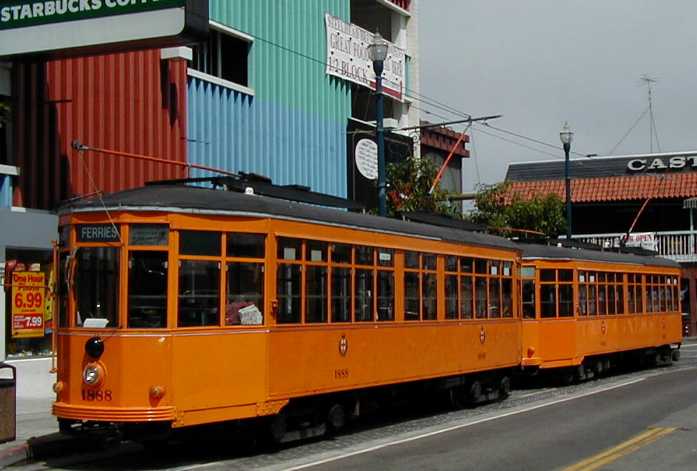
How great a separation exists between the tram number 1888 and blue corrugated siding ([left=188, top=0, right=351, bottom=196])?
10.5m

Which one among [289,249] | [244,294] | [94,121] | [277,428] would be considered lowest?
[277,428]

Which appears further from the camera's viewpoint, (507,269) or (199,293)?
(507,269)

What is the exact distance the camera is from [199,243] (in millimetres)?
12172

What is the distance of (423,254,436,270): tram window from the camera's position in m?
16.5

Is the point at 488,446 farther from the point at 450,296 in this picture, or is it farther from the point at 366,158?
the point at 366,158

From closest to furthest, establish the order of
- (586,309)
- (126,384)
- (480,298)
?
(126,384) < (480,298) < (586,309)

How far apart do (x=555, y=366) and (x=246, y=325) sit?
11881 mm

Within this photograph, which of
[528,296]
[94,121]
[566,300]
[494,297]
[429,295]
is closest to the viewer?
[429,295]

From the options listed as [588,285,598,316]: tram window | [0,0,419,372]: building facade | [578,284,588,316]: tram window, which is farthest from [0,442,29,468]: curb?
[588,285,598,316]: tram window

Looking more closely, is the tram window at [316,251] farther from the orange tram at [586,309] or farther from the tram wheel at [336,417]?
the orange tram at [586,309]

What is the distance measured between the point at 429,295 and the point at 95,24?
6.54 m

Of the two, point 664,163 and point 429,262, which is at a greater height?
point 664,163

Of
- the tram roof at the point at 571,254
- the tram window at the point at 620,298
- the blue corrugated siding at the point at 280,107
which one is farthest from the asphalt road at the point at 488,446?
the blue corrugated siding at the point at 280,107

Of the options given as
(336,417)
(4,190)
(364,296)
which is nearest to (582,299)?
(364,296)
